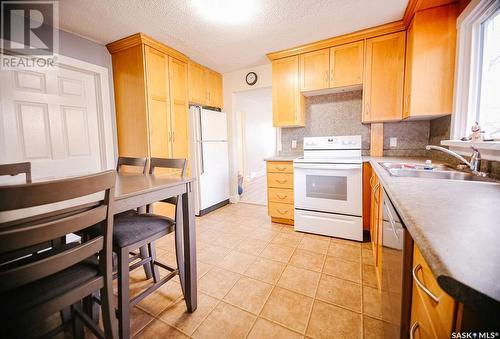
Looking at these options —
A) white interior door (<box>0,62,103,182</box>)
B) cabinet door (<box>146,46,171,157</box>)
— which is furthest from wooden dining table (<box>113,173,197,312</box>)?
cabinet door (<box>146,46,171,157</box>)

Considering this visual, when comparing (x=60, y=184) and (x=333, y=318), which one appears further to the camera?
(x=333, y=318)

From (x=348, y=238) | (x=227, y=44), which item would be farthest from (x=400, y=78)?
(x=227, y=44)

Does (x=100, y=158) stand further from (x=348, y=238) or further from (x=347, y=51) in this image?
(x=347, y=51)

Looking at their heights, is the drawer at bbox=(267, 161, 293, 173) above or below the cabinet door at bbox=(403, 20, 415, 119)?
below

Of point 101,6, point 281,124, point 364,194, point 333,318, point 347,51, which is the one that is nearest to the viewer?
point 333,318

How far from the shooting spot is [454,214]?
67cm

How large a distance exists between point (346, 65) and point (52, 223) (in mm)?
3041

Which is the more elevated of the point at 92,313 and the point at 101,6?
the point at 101,6

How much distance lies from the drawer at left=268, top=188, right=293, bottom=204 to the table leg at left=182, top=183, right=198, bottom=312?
5.40ft

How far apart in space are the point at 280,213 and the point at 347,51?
7.26ft

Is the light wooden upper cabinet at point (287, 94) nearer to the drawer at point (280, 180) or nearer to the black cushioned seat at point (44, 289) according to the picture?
the drawer at point (280, 180)

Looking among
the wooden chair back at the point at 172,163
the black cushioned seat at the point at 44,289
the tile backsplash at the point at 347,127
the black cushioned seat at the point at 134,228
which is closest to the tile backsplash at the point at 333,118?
the tile backsplash at the point at 347,127

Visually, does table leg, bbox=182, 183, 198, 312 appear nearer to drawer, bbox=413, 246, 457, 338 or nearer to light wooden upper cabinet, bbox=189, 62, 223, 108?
drawer, bbox=413, 246, 457, 338

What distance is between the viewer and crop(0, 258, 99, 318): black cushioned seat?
0.72m
